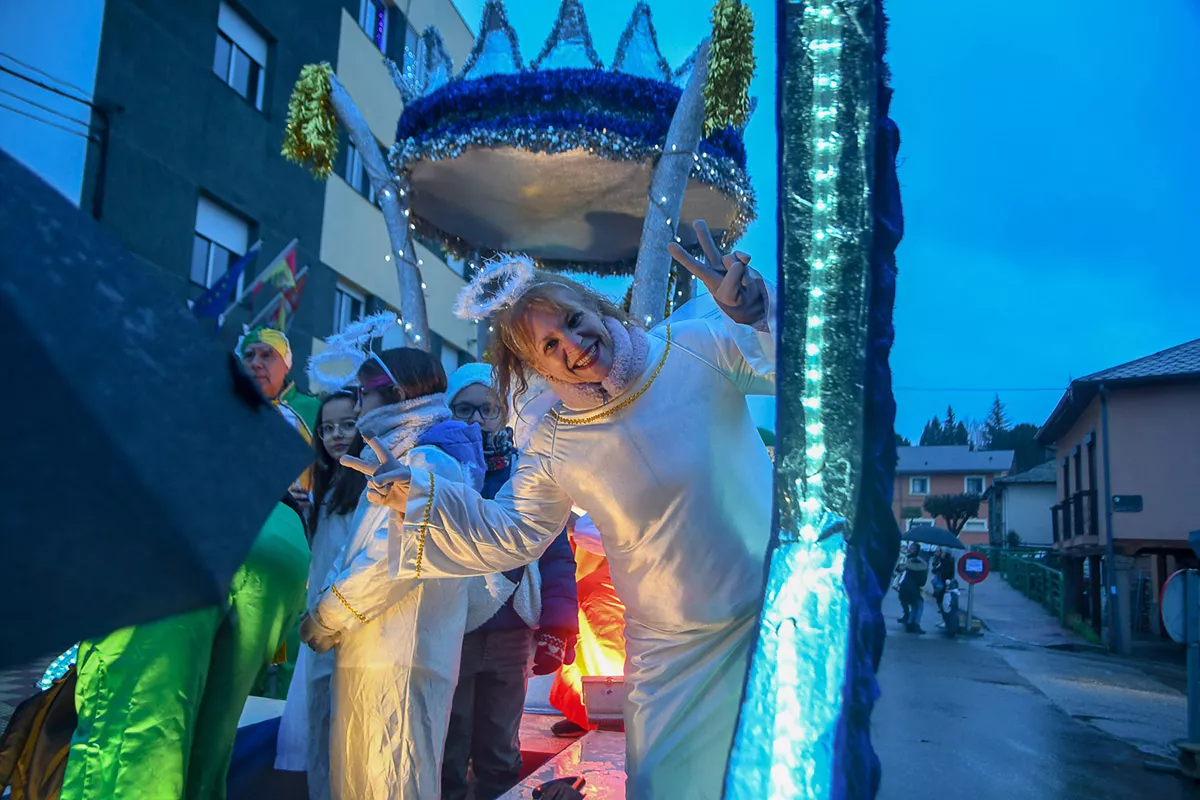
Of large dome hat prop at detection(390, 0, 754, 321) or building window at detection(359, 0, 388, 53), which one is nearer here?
large dome hat prop at detection(390, 0, 754, 321)

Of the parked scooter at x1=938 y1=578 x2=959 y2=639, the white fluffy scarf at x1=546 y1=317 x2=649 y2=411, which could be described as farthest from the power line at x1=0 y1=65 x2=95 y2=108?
the parked scooter at x1=938 y1=578 x2=959 y2=639

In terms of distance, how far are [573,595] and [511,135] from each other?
2.18 m

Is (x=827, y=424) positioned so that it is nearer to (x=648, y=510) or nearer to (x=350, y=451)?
(x=648, y=510)

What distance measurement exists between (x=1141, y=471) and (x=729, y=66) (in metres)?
17.6

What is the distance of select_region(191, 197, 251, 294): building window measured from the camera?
10.5 meters

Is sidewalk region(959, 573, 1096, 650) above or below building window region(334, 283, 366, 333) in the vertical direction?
below

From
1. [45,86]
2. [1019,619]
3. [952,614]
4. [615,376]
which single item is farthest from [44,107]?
[1019,619]

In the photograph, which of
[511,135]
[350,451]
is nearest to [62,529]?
[350,451]

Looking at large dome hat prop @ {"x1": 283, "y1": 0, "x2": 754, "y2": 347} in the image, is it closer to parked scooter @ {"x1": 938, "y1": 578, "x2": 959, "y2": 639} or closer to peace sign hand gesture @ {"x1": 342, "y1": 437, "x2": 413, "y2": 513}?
peace sign hand gesture @ {"x1": 342, "y1": 437, "x2": 413, "y2": 513}

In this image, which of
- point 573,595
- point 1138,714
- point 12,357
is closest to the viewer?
point 12,357

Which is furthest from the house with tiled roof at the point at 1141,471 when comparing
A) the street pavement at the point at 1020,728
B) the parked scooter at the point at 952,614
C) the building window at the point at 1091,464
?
the street pavement at the point at 1020,728

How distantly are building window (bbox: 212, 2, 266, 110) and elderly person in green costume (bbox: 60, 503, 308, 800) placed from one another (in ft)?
32.7

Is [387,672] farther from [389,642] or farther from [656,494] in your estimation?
[656,494]

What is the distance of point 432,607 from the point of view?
2676 millimetres
